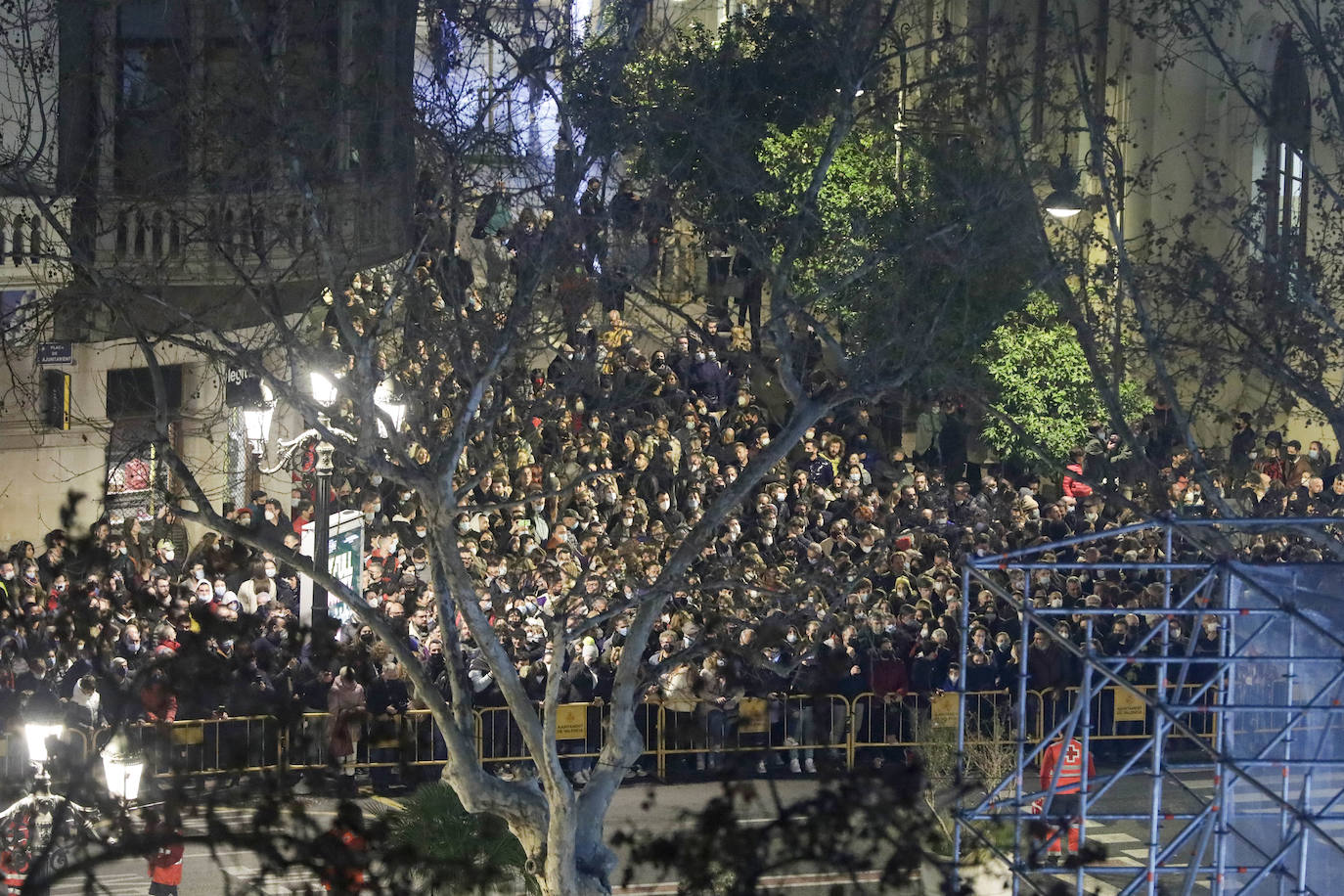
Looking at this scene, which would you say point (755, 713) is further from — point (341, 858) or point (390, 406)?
point (341, 858)

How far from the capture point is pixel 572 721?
1977cm

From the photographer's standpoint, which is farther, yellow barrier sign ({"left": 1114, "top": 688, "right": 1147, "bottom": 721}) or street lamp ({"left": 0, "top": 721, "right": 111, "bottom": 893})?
yellow barrier sign ({"left": 1114, "top": 688, "right": 1147, "bottom": 721})

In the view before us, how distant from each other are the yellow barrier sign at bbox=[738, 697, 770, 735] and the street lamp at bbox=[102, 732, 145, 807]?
27.5 ft

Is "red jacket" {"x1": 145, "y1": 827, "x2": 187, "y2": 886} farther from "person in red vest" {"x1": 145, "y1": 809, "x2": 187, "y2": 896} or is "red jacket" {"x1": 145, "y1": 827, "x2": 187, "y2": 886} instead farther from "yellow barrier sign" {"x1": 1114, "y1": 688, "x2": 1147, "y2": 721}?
"yellow barrier sign" {"x1": 1114, "y1": 688, "x2": 1147, "y2": 721}

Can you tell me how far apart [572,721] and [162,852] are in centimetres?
819

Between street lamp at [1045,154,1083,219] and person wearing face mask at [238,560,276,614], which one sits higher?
street lamp at [1045,154,1083,219]

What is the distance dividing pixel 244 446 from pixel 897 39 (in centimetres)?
1047

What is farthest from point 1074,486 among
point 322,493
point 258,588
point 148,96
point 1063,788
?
point 1063,788

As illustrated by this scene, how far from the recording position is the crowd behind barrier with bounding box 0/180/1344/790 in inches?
630

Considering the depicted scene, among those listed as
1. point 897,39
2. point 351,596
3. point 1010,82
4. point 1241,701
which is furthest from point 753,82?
point 1241,701

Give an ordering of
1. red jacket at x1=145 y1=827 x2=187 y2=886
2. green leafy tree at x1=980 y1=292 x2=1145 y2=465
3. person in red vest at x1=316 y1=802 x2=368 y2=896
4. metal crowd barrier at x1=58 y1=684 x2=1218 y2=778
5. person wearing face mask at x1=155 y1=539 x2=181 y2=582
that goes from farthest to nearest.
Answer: green leafy tree at x1=980 y1=292 x2=1145 y2=465 < person wearing face mask at x1=155 y1=539 x2=181 y2=582 < metal crowd barrier at x1=58 y1=684 x2=1218 y2=778 < red jacket at x1=145 y1=827 x2=187 y2=886 < person in red vest at x1=316 y1=802 x2=368 y2=896

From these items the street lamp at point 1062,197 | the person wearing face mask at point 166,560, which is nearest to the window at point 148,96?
the person wearing face mask at point 166,560

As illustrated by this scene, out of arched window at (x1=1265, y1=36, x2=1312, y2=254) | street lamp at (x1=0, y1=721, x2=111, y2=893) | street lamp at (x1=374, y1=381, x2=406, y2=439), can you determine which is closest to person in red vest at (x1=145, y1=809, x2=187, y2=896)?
street lamp at (x1=0, y1=721, x2=111, y2=893)

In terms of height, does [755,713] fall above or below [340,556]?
below
